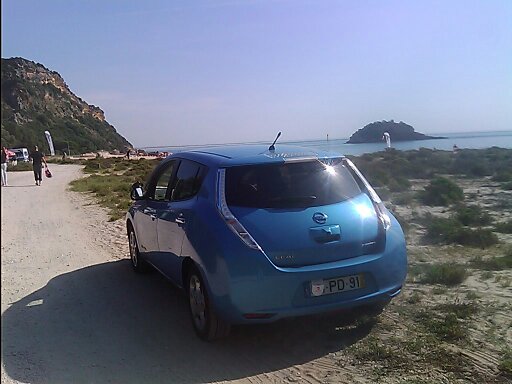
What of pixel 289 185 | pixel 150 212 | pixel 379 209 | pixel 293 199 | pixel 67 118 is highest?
pixel 67 118

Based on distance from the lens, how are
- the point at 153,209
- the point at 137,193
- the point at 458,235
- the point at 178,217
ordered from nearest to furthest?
the point at 178,217 → the point at 153,209 → the point at 137,193 → the point at 458,235

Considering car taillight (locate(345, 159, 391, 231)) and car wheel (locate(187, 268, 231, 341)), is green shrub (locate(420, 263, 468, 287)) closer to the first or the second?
car taillight (locate(345, 159, 391, 231))

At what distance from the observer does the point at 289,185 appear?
15.2 ft

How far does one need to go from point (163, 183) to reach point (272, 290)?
255 centimetres

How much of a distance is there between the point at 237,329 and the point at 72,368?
144cm

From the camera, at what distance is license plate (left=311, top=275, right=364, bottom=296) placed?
13.9ft

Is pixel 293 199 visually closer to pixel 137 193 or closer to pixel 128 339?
pixel 128 339

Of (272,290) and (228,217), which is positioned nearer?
(272,290)

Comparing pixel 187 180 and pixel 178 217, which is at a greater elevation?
pixel 187 180

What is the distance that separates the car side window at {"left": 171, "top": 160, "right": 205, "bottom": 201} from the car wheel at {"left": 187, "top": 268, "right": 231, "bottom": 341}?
78 cm

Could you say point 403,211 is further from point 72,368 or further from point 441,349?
point 72,368

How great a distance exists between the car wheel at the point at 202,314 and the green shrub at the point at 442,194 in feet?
32.5

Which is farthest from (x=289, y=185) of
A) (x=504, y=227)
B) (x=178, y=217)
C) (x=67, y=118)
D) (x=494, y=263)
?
(x=67, y=118)

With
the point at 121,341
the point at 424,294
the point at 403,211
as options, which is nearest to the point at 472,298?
the point at 424,294
